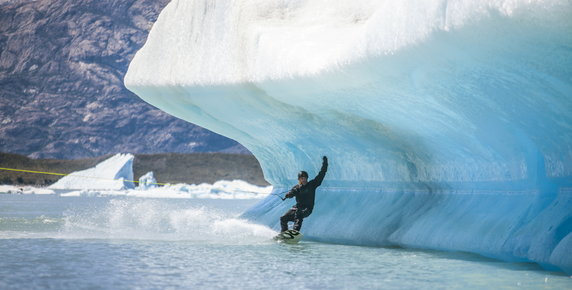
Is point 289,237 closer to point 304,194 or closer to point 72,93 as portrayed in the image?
point 304,194

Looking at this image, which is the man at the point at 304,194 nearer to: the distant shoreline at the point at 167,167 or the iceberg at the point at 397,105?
the iceberg at the point at 397,105

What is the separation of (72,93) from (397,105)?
16733 centimetres

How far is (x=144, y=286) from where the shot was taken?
6.00 metres

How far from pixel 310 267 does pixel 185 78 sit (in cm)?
439

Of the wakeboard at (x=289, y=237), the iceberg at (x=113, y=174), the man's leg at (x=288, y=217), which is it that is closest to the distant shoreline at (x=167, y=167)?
the iceberg at (x=113, y=174)

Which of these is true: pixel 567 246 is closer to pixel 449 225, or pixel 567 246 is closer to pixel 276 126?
pixel 449 225

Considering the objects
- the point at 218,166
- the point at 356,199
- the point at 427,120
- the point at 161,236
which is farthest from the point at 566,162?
the point at 218,166

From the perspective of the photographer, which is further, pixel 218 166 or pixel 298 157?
pixel 218 166

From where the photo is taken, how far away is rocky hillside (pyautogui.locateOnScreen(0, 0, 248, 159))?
166 metres

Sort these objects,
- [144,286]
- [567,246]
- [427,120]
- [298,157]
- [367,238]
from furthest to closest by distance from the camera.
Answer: [298,157] < [367,238] < [427,120] < [567,246] < [144,286]

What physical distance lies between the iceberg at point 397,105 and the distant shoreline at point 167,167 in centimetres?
5996

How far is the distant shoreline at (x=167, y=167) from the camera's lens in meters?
69.4

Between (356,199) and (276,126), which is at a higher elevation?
(276,126)

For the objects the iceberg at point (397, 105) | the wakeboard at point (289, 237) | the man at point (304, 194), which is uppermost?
the iceberg at point (397, 105)
